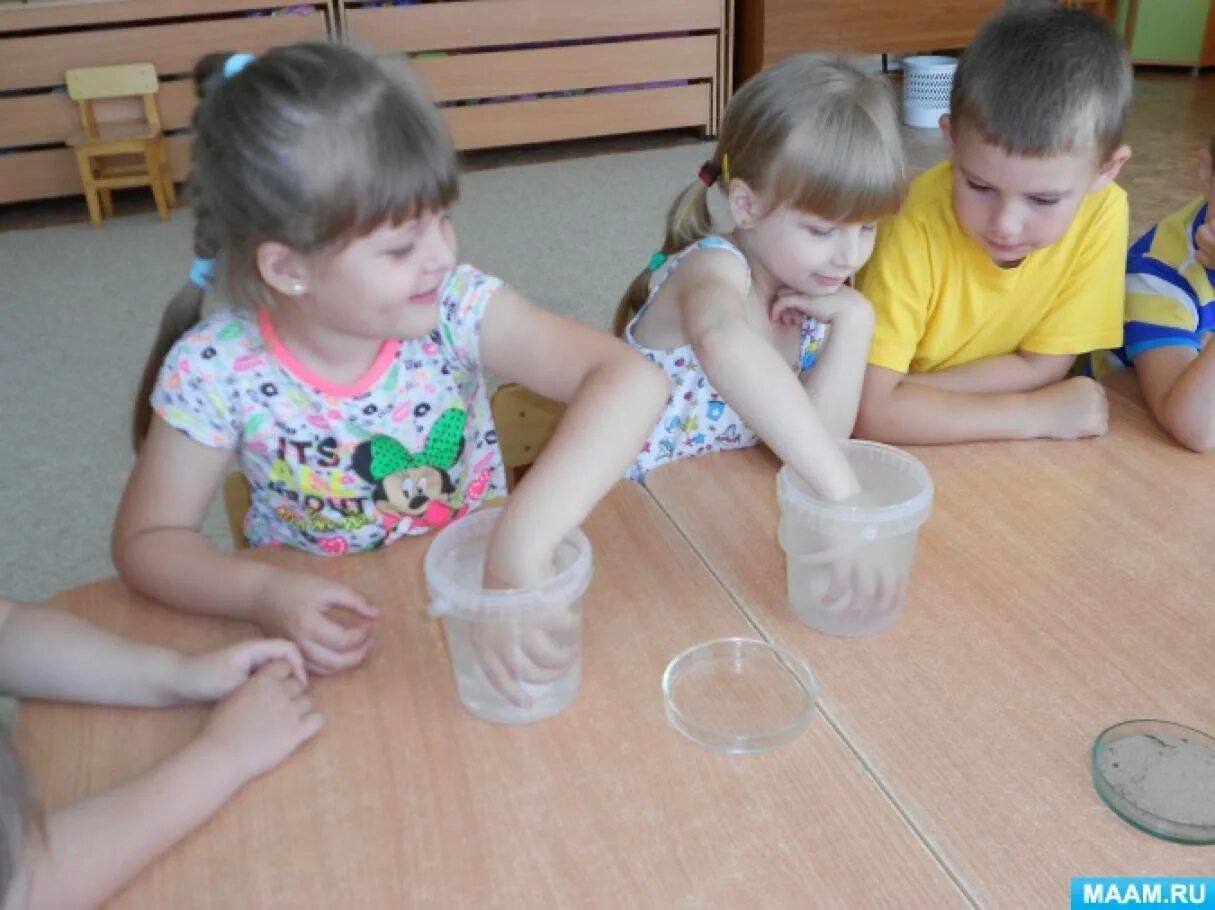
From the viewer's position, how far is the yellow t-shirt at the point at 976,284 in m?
1.18

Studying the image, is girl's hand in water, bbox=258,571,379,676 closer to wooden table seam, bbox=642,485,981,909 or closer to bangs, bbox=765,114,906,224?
wooden table seam, bbox=642,485,981,909

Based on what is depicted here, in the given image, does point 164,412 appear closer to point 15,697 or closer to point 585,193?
point 15,697

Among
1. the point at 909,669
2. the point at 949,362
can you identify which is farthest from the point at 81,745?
the point at 949,362

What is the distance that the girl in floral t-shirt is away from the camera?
2.63 feet

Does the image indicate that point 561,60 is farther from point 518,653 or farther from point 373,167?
point 518,653

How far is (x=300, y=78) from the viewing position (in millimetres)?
805

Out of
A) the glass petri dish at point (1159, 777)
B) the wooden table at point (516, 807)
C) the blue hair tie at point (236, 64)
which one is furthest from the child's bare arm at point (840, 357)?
the blue hair tie at point (236, 64)

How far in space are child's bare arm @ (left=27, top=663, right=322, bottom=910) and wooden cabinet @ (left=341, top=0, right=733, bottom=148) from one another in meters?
3.43

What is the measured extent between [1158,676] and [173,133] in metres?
3.72

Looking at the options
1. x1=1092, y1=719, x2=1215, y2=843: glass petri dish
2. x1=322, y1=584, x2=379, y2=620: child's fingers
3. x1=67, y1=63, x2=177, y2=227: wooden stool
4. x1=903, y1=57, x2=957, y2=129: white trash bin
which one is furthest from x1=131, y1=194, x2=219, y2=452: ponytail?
x1=903, y1=57, x2=957, y2=129: white trash bin

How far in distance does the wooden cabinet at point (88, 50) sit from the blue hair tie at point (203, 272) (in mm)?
2758

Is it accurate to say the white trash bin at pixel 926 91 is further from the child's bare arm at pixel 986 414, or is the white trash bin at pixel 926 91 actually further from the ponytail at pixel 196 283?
the ponytail at pixel 196 283

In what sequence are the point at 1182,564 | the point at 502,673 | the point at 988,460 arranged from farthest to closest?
the point at 988,460
the point at 1182,564
the point at 502,673

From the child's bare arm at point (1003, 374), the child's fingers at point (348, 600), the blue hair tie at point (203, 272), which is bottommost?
the child's bare arm at point (1003, 374)
